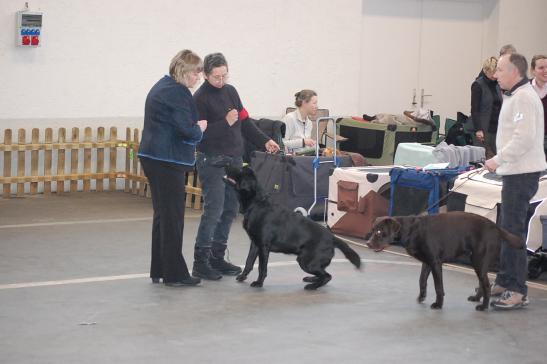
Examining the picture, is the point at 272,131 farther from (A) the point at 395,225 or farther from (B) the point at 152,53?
(A) the point at 395,225

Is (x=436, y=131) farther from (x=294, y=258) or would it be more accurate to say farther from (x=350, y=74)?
(x=294, y=258)

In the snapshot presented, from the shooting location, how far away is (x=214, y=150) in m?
6.56

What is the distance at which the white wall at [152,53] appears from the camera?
34.1 ft

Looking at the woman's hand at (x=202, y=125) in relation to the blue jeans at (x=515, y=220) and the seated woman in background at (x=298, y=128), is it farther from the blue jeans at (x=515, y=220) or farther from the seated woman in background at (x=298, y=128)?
the seated woman in background at (x=298, y=128)

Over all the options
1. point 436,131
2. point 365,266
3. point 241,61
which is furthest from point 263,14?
point 365,266

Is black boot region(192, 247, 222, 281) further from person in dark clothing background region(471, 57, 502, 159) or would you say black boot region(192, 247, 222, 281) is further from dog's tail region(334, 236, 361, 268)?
person in dark clothing background region(471, 57, 502, 159)

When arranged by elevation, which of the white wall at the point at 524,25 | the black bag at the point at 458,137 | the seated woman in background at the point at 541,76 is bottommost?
the black bag at the point at 458,137

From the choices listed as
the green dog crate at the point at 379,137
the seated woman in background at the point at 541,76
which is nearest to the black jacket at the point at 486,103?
the seated woman in background at the point at 541,76

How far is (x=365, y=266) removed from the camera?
727cm

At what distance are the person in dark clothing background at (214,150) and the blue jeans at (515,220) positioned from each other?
181cm

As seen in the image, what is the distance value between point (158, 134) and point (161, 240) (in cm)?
70

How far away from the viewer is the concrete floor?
16.2ft

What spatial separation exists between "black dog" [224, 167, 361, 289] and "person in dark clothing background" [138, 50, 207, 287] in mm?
394

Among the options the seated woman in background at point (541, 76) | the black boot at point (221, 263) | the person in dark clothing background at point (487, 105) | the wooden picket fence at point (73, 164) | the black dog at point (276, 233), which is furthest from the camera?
the wooden picket fence at point (73, 164)
